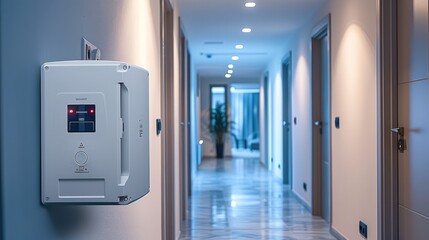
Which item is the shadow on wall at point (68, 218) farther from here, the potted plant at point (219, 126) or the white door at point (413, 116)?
the potted plant at point (219, 126)

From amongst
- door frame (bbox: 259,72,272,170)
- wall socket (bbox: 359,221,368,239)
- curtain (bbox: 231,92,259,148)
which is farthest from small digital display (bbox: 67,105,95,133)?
Answer: curtain (bbox: 231,92,259,148)

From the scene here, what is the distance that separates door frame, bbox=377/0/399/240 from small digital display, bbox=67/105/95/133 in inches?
86.7

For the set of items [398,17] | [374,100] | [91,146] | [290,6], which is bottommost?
[91,146]

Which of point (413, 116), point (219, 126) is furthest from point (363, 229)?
point (219, 126)

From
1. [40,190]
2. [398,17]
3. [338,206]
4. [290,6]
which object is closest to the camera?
[40,190]

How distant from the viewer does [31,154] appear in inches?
46.5

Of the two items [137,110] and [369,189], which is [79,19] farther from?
[369,189]

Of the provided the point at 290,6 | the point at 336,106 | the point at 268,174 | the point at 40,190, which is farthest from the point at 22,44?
the point at 268,174

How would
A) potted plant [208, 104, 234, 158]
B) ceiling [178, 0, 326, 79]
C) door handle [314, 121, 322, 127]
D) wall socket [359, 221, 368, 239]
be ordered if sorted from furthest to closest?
potted plant [208, 104, 234, 158] < door handle [314, 121, 322, 127] < ceiling [178, 0, 326, 79] < wall socket [359, 221, 368, 239]

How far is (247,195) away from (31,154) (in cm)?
607

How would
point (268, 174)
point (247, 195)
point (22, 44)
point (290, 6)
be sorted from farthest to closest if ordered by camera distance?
point (268, 174)
point (247, 195)
point (290, 6)
point (22, 44)

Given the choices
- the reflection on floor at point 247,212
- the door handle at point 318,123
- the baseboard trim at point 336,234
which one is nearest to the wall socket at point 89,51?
the reflection on floor at point 247,212

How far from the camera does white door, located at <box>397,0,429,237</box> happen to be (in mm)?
2594

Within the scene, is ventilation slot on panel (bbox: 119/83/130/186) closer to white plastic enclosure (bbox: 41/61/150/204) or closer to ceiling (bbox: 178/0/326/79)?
white plastic enclosure (bbox: 41/61/150/204)
